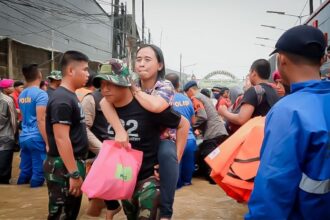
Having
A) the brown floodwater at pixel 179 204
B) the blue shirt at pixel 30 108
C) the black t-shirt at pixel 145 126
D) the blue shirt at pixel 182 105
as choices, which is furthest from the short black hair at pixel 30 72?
the black t-shirt at pixel 145 126

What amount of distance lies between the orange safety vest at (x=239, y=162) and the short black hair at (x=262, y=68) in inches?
66.7

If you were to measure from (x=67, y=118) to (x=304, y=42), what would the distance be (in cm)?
207

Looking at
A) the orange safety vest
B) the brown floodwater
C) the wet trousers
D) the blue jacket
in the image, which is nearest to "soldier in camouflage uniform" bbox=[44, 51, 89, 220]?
the orange safety vest

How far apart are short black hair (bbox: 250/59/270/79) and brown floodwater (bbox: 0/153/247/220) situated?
190 cm

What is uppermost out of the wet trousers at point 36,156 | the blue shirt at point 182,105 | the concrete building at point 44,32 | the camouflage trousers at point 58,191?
the concrete building at point 44,32

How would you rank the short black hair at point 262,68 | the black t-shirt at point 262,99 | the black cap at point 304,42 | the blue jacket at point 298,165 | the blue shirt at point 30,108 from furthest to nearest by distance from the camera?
the blue shirt at point 30,108 → the short black hair at point 262,68 → the black t-shirt at point 262,99 → the black cap at point 304,42 → the blue jacket at point 298,165

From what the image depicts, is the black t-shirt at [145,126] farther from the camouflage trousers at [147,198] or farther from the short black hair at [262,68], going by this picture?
the short black hair at [262,68]

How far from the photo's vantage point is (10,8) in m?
16.0

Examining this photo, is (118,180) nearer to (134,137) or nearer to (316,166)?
(134,137)

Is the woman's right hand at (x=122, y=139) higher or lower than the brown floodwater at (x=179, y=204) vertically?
higher

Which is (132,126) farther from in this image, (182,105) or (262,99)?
(182,105)

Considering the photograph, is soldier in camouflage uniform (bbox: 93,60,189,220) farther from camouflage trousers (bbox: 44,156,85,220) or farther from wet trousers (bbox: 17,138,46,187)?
wet trousers (bbox: 17,138,46,187)

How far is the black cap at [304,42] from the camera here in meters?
1.66

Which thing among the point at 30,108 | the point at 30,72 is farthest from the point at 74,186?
the point at 30,72
